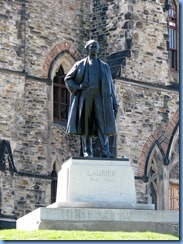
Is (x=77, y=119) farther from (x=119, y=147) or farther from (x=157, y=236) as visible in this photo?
(x=119, y=147)

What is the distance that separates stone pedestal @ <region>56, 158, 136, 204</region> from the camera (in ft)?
66.0

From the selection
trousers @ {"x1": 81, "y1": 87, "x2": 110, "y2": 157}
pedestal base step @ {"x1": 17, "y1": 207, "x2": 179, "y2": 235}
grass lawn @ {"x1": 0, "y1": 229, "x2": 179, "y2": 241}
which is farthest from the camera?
trousers @ {"x1": 81, "y1": 87, "x2": 110, "y2": 157}

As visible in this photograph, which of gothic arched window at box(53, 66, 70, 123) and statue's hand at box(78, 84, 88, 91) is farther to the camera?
gothic arched window at box(53, 66, 70, 123)

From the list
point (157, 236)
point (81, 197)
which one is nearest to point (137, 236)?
point (157, 236)

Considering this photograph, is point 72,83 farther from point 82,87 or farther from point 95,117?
point 95,117

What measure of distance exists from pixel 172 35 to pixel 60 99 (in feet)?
14.4

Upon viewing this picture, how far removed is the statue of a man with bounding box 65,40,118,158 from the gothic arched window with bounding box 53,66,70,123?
1122 centimetres

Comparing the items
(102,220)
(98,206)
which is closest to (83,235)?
(102,220)

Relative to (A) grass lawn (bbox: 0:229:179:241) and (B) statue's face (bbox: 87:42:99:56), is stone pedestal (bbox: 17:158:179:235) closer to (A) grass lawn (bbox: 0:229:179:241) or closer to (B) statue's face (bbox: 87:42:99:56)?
→ (A) grass lawn (bbox: 0:229:179:241)

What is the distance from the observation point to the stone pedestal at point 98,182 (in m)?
20.1

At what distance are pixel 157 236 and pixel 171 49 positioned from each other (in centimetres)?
1569

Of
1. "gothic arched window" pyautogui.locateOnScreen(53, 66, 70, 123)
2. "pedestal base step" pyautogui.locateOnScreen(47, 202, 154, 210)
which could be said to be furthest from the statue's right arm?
"gothic arched window" pyautogui.locateOnScreen(53, 66, 70, 123)

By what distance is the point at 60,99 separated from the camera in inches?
1268

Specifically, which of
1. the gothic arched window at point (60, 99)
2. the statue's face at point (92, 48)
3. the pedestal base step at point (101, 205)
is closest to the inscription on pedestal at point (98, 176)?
the pedestal base step at point (101, 205)
